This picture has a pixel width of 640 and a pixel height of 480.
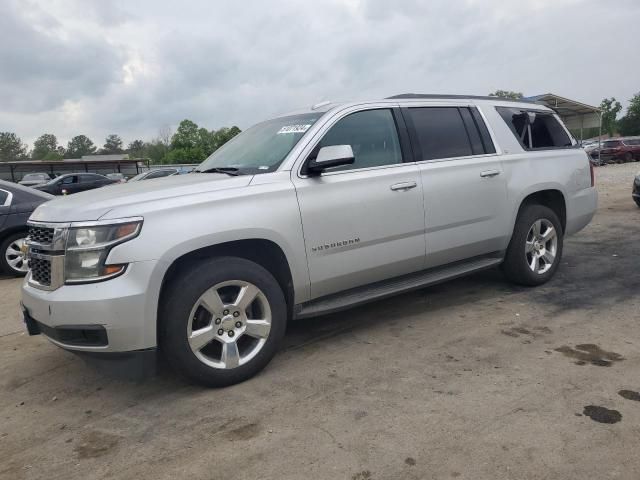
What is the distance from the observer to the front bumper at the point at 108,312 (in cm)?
291

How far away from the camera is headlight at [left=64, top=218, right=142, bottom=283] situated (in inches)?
116

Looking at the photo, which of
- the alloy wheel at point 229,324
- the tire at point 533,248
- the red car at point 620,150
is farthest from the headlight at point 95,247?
the red car at point 620,150

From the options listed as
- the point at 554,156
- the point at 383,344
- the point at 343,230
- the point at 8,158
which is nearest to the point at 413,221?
the point at 343,230

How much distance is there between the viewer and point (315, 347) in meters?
3.99

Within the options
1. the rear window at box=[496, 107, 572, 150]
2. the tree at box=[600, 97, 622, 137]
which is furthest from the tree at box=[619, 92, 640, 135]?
the rear window at box=[496, 107, 572, 150]

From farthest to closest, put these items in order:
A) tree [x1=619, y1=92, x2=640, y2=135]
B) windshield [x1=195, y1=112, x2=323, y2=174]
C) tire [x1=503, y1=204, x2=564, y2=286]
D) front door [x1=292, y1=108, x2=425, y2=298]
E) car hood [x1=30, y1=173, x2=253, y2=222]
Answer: tree [x1=619, y1=92, x2=640, y2=135], tire [x1=503, y1=204, x2=564, y2=286], windshield [x1=195, y1=112, x2=323, y2=174], front door [x1=292, y1=108, x2=425, y2=298], car hood [x1=30, y1=173, x2=253, y2=222]

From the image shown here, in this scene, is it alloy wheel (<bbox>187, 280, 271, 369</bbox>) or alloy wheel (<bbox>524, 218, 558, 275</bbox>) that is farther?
alloy wheel (<bbox>524, 218, 558, 275</bbox>)

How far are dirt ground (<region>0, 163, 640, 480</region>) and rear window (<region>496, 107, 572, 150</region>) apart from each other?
1629 millimetres

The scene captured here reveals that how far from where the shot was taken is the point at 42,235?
10.6 feet

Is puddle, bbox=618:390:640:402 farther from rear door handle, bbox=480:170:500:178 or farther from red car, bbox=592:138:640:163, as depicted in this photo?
red car, bbox=592:138:640:163

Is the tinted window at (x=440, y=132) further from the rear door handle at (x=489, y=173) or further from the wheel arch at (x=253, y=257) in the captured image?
the wheel arch at (x=253, y=257)

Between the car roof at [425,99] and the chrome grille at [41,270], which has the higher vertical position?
the car roof at [425,99]

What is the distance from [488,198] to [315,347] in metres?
2.02

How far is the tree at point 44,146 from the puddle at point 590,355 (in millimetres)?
120958
